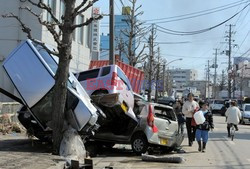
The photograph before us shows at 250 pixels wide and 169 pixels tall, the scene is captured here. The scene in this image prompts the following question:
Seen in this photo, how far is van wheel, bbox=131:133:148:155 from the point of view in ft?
41.0

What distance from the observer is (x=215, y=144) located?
16484mm

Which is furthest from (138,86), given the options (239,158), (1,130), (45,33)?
(239,158)

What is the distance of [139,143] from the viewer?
41.2 feet

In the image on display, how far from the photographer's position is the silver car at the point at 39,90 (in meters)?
11.1

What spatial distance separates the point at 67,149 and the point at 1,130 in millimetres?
5605

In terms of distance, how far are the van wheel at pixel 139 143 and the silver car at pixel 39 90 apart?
70.0 inches

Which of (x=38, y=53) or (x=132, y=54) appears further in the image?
(x=132, y=54)

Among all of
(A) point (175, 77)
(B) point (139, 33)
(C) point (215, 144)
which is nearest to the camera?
(C) point (215, 144)

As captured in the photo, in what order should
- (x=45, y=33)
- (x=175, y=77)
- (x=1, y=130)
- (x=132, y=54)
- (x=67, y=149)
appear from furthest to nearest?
(x=175, y=77) < (x=132, y=54) < (x=45, y=33) < (x=1, y=130) < (x=67, y=149)

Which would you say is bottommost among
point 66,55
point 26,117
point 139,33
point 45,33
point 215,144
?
point 215,144

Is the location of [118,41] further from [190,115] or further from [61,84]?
[61,84]

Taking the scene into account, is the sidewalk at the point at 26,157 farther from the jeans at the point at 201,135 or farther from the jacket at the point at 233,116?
the jacket at the point at 233,116

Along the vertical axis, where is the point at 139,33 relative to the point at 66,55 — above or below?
above

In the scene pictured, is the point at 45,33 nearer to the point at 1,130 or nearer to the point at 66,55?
the point at 1,130
